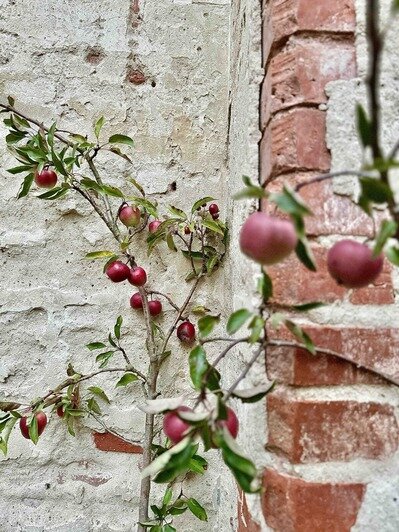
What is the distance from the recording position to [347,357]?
0.57 m

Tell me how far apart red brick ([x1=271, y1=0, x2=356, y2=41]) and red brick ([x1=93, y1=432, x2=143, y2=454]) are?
0.73 m

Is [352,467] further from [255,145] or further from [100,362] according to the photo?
[100,362]

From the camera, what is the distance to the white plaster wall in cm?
91

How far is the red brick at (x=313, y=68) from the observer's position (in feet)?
1.99

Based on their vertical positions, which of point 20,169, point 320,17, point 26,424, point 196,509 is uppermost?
point 320,17

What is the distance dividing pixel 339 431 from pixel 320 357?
8 centimetres

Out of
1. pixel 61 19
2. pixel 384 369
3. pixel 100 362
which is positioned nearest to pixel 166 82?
pixel 61 19

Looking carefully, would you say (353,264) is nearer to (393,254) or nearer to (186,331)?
(393,254)

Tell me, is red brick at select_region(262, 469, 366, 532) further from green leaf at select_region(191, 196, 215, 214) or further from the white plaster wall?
green leaf at select_region(191, 196, 215, 214)

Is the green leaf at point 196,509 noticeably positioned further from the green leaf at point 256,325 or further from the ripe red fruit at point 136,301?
the green leaf at point 256,325

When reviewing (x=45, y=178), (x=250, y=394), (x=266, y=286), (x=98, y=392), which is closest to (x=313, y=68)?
(x=266, y=286)

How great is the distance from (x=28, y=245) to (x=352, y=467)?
2.33 feet

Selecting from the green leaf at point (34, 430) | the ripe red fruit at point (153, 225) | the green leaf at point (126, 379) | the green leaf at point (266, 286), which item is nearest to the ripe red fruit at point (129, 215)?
the ripe red fruit at point (153, 225)

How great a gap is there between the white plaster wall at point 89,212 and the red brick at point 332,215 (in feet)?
0.92
